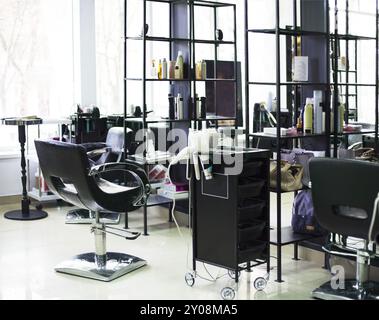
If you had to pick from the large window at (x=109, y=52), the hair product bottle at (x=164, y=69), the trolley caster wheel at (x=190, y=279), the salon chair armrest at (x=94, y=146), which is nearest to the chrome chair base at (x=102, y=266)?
the trolley caster wheel at (x=190, y=279)

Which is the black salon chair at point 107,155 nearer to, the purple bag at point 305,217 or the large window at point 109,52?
the large window at point 109,52

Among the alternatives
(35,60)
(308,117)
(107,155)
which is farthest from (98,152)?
(308,117)

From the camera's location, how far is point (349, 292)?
3.56 meters

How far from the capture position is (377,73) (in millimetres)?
4184

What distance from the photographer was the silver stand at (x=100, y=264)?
13.2 feet

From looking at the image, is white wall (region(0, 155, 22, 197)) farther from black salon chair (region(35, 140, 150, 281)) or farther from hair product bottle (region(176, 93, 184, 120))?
black salon chair (region(35, 140, 150, 281))

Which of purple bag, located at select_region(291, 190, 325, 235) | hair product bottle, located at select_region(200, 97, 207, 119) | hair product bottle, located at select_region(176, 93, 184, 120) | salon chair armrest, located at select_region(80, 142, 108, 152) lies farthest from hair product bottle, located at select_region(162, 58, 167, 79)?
purple bag, located at select_region(291, 190, 325, 235)

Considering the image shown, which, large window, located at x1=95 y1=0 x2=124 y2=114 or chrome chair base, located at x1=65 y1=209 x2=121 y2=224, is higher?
large window, located at x1=95 y1=0 x2=124 y2=114

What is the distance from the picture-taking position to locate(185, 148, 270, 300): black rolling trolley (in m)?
3.62

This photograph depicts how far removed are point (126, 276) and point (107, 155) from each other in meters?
1.84

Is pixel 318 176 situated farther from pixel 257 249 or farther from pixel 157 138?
pixel 157 138

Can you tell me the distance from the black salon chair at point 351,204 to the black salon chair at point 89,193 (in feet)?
4.42

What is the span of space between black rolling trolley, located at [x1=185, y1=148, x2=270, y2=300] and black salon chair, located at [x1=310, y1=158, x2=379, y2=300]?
49 cm

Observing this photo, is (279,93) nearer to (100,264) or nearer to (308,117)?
(308,117)
